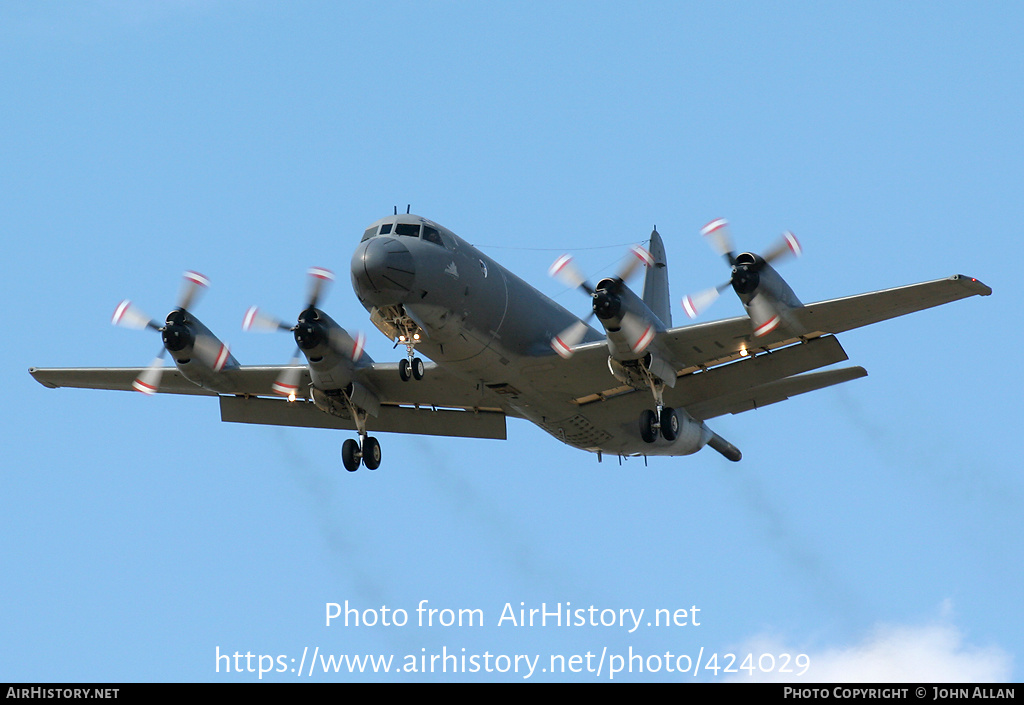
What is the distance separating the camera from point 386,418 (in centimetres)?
3150

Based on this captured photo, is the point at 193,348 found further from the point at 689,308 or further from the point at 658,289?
the point at 658,289

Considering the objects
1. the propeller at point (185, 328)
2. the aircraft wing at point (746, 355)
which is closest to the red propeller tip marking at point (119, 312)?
the propeller at point (185, 328)

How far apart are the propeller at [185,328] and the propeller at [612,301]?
7.95 meters

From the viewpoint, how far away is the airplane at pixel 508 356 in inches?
1000

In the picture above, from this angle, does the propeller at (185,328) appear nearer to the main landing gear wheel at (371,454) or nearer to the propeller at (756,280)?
the main landing gear wheel at (371,454)

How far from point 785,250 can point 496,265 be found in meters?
6.25

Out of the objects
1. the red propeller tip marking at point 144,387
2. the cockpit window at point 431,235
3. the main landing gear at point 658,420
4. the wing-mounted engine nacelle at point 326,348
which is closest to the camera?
the cockpit window at point 431,235

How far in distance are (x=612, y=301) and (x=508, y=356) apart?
2.82m

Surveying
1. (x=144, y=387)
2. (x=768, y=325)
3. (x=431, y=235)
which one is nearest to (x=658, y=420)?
(x=768, y=325)

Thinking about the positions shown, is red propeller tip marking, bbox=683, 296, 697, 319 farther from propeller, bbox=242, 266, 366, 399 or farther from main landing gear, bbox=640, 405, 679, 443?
propeller, bbox=242, 266, 366, 399

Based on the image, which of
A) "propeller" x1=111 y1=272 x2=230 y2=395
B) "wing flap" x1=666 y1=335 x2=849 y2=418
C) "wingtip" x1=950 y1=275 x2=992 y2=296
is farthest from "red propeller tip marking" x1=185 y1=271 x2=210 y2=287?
"wingtip" x1=950 y1=275 x2=992 y2=296

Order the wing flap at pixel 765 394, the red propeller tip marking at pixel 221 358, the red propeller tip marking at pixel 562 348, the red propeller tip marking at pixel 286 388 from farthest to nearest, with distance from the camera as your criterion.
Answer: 1. the red propeller tip marking at pixel 286 388
2. the red propeller tip marking at pixel 221 358
3. the wing flap at pixel 765 394
4. the red propeller tip marking at pixel 562 348

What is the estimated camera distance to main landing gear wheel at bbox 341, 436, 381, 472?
1171 inches

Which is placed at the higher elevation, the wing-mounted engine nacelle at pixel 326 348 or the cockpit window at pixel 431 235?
the cockpit window at pixel 431 235
